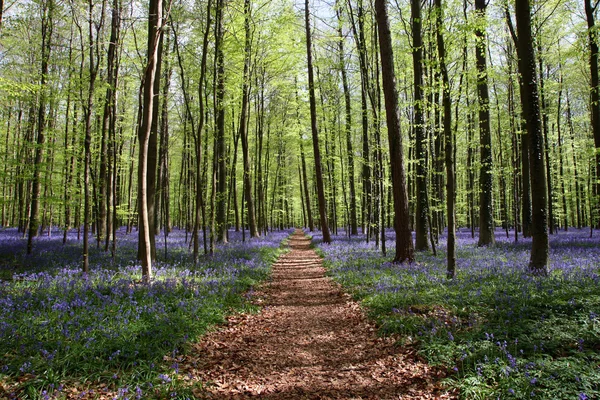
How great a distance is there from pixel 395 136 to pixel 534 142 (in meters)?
3.81

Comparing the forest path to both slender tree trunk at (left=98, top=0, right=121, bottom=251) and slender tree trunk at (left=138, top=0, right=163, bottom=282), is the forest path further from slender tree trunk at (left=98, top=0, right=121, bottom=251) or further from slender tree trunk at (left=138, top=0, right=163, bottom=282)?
slender tree trunk at (left=98, top=0, right=121, bottom=251)

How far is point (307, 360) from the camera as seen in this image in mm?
4926

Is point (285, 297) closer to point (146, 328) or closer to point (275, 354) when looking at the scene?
point (275, 354)

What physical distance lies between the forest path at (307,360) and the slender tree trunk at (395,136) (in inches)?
150

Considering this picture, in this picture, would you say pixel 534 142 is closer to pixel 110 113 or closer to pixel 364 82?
pixel 364 82

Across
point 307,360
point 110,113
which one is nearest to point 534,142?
point 307,360

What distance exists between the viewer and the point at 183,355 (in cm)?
470

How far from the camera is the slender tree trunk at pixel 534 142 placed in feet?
25.8

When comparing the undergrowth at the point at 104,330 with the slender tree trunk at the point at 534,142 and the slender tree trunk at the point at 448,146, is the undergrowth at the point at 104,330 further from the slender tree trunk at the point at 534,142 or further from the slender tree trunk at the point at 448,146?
the slender tree trunk at the point at 534,142

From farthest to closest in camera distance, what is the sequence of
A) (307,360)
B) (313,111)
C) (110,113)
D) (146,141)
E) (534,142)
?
1. (313,111)
2. (110,113)
3. (534,142)
4. (146,141)
5. (307,360)

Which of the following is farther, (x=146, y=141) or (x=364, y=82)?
(x=364, y=82)

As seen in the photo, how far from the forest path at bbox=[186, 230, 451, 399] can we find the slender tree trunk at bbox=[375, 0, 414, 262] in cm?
382

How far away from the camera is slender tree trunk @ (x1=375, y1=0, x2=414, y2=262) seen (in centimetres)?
1052

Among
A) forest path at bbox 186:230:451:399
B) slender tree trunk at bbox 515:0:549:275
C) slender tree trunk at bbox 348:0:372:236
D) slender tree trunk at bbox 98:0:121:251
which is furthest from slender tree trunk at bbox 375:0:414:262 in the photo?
slender tree trunk at bbox 98:0:121:251
